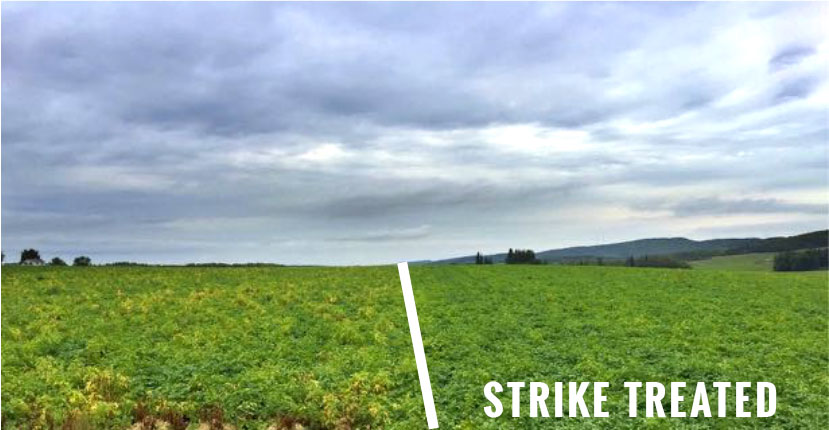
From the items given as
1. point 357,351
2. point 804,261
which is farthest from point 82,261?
point 804,261

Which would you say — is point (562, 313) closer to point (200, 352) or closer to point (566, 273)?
point (200, 352)

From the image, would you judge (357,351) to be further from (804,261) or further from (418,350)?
(804,261)

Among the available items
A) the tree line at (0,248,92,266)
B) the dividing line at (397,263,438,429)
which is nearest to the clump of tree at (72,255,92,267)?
the tree line at (0,248,92,266)

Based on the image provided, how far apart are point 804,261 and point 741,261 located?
28.5 meters

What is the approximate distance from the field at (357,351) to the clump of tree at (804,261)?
93.3m

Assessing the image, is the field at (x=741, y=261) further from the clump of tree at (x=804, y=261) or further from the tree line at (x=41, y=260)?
the tree line at (x=41, y=260)

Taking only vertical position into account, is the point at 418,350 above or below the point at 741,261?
above

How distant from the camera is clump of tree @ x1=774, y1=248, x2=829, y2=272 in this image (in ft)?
417

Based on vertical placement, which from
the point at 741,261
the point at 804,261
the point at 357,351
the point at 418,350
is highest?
the point at 418,350

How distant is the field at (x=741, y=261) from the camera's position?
477ft

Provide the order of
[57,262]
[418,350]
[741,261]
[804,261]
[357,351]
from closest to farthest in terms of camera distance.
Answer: [418,350] → [357,351] → [57,262] → [804,261] → [741,261]

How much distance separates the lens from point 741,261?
157 m

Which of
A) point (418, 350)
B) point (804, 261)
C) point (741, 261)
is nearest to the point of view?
point (418, 350)

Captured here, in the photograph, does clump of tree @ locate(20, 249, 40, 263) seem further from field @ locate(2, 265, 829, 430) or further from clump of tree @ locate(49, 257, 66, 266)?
field @ locate(2, 265, 829, 430)
